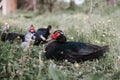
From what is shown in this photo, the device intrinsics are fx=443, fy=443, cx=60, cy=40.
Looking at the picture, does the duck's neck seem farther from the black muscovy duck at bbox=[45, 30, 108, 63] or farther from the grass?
the grass

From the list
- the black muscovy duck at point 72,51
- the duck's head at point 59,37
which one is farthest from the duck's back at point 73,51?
the duck's head at point 59,37

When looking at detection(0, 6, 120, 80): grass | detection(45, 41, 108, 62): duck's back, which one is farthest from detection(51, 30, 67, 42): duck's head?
detection(0, 6, 120, 80): grass

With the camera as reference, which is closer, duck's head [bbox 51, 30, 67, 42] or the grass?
the grass

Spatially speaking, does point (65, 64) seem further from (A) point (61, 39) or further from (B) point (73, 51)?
(A) point (61, 39)

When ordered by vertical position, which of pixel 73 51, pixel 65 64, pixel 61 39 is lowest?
pixel 65 64

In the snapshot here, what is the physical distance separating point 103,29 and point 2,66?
140 inches

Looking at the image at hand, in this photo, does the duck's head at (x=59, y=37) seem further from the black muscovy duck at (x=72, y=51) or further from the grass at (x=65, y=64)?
the grass at (x=65, y=64)

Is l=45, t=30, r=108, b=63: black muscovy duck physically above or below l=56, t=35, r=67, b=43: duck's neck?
below

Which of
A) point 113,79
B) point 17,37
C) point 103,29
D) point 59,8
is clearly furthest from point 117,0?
point 113,79

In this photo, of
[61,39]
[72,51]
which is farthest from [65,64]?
[61,39]

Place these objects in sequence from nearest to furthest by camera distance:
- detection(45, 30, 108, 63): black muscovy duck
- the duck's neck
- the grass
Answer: the grass → detection(45, 30, 108, 63): black muscovy duck → the duck's neck

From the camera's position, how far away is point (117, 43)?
770 cm

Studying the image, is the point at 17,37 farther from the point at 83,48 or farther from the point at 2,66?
the point at 2,66

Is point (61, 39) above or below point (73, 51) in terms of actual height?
above
